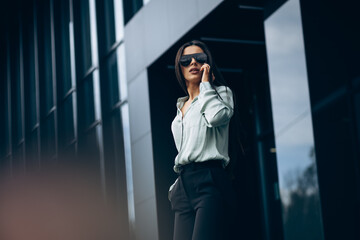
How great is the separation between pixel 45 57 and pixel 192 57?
1946 cm

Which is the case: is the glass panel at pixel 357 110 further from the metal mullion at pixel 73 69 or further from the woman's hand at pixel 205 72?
the metal mullion at pixel 73 69

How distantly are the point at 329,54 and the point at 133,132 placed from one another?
5665 mm

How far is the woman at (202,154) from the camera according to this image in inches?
113

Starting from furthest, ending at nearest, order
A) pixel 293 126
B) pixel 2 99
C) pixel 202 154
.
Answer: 1. pixel 2 99
2. pixel 293 126
3. pixel 202 154

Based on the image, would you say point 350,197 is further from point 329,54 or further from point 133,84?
point 133,84

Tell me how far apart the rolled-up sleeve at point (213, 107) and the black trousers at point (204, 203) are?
263 mm

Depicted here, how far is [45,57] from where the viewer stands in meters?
21.8

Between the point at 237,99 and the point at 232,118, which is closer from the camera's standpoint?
the point at 232,118

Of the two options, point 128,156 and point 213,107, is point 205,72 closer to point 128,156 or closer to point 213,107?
point 213,107

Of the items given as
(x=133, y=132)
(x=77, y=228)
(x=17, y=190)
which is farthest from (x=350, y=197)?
(x=17, y=190)

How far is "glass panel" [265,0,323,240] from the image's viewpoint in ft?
19.9

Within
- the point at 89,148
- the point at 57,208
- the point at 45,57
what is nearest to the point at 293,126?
the point at 89,148

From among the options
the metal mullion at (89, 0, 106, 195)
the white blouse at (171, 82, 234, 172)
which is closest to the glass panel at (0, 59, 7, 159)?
the metal mullion at (89, 0, 106, 195)

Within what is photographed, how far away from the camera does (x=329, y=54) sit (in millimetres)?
5906
